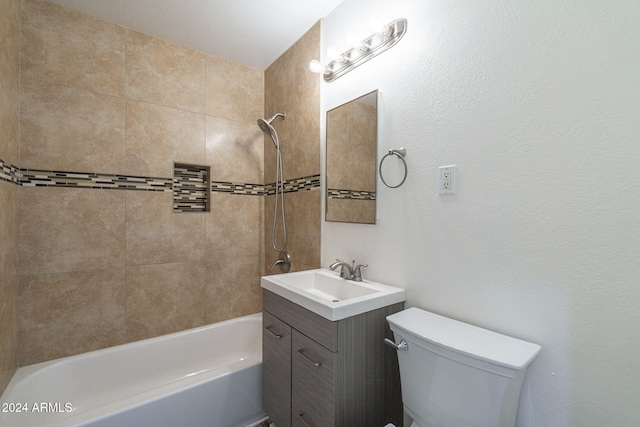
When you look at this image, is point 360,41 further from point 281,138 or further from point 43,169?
point 43,169

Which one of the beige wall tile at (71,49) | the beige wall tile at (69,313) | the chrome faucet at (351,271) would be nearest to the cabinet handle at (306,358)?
the chrome faucet at (351,271)

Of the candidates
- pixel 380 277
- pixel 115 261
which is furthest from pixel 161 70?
pixel 380 277

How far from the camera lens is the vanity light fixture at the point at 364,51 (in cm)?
135

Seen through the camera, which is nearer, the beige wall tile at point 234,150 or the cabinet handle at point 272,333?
the cabinet handle at point 272,333

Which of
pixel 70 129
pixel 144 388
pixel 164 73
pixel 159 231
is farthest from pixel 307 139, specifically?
pixel 144 388

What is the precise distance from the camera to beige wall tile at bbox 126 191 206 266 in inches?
77.4

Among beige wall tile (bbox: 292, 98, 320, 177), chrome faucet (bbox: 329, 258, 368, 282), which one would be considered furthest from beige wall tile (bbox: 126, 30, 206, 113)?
chrome faucet (bbox: 329, 258, 368, 282)

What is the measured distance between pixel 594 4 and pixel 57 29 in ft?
8.77

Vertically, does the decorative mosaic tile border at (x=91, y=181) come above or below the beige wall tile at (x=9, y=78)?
below

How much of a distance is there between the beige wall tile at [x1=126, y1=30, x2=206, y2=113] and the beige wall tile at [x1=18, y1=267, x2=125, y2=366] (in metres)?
1.30

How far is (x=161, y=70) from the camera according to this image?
2061 millimetres

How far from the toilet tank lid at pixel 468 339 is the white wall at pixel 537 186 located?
0.22 ft

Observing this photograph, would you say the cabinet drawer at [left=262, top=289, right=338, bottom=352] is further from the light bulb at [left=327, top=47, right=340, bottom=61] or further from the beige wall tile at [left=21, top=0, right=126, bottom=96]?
the beige wall tile at [left=21, top=0, right=126, bottom=96]

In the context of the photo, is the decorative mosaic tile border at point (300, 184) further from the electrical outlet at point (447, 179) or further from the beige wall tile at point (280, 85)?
the electrical outlet at point (447, 179)
